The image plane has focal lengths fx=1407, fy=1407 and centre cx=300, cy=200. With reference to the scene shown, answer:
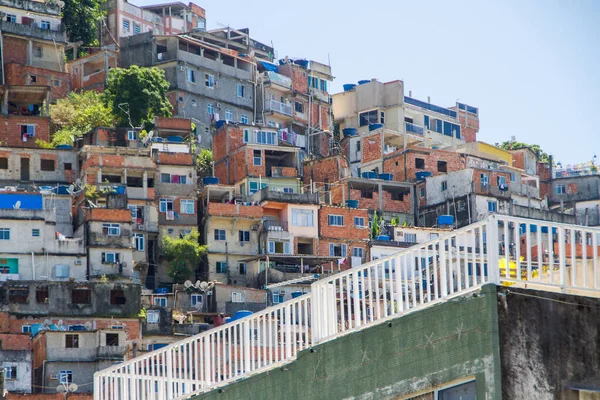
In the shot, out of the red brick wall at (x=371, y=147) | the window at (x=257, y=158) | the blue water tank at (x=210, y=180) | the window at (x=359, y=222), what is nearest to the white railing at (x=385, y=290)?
the window at (x=359, y=222)

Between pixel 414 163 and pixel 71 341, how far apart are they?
106ft

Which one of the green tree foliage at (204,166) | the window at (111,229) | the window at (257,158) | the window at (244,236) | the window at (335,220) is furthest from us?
the green tree foliage at (204,166)

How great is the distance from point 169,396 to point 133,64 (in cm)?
7365

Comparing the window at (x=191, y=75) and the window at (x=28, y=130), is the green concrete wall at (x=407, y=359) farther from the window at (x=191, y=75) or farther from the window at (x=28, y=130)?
the window at (x=191, y=75)

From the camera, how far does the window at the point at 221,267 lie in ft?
237

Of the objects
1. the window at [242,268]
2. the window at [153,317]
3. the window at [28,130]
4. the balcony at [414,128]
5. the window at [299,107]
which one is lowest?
the window at [153,317]

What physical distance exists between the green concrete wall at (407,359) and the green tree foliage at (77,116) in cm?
6510

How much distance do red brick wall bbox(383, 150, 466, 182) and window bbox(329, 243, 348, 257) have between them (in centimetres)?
1118

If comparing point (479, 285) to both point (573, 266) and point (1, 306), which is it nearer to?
point (573, 266)

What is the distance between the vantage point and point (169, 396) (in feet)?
59.1

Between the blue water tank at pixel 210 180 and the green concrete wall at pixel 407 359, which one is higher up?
the blue water tank at pixel 210 180

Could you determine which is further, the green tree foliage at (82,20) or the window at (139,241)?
the green tree foliage at (82,20)

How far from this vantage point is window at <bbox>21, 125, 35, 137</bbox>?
3022 inches

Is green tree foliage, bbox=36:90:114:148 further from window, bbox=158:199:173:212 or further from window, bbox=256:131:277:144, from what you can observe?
window, bbox=256:131:277:144
